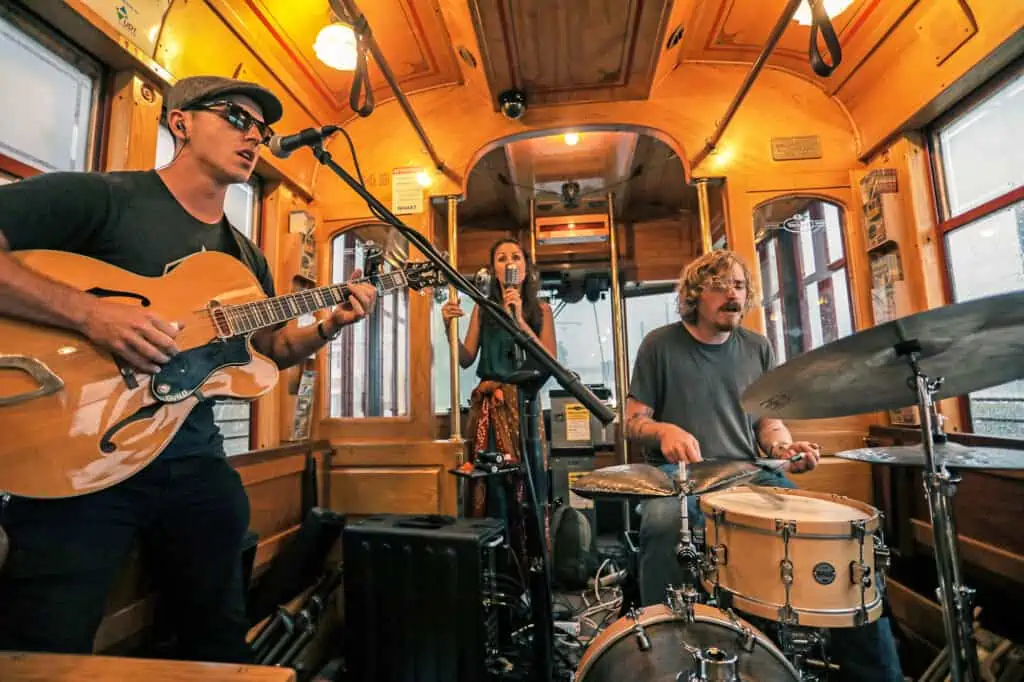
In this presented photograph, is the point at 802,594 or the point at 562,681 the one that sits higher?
the point at 802,594

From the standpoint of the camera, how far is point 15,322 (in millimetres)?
973

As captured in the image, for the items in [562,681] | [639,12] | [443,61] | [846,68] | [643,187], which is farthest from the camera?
[643,187]

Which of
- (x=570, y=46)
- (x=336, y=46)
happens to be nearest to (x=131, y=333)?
(x=336, y=46)

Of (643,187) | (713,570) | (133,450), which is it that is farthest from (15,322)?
(643,187)

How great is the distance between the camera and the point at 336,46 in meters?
2.18

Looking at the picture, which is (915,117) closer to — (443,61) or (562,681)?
(443,61)

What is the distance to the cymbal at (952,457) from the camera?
3.93 ft

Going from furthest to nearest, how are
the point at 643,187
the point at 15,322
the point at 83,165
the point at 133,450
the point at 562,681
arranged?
1. the point at 643,187
2. the point at 562,681
3. the point at 83,165
4. the point at 133,450
5. the point at 15,322

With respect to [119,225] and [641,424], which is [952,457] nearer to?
[641,424]

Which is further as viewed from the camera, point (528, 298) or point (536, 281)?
point (536, 281)

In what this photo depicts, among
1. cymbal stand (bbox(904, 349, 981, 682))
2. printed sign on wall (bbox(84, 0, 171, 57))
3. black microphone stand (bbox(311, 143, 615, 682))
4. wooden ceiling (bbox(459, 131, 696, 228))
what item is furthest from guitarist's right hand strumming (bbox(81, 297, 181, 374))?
wooden ceiling (bbox(459, 131, 696, 228))

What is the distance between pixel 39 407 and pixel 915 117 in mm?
3224

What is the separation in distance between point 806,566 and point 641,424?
700 millimetres

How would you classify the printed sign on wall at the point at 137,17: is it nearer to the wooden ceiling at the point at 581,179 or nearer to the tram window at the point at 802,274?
the wooden ceiling at the point at 581,179
